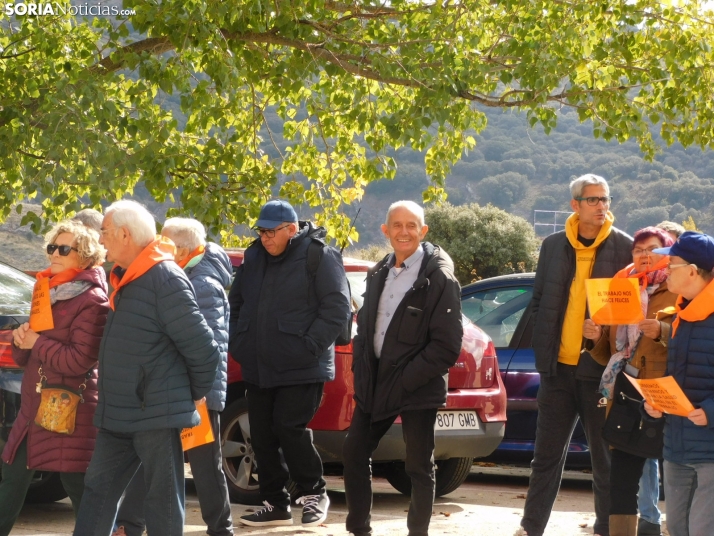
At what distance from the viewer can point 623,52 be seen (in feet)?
38.3

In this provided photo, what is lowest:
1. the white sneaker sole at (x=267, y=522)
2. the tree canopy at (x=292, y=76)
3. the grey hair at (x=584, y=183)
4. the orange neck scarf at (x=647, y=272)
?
the white sneaker sole at (x=267, y=522)

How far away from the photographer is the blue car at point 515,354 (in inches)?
341

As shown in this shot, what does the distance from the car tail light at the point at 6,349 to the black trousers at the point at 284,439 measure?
1513 mm

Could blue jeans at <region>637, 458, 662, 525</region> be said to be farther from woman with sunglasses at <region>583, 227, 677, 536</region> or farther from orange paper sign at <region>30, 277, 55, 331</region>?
orange paper sign at <region>30, 277, 55, 331</region>

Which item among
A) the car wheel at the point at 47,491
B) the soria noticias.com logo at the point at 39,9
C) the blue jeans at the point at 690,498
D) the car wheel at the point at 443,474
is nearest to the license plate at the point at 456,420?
the car wheel at the point at 443,474

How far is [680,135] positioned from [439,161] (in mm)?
3327

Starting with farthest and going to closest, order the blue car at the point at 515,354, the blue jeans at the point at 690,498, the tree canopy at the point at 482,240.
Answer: the tree canopy at the point at 482,240, the blue car at the point at 515,354, the blue jeans at the point at 690,498

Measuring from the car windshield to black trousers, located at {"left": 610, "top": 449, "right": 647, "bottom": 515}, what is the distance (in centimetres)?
338

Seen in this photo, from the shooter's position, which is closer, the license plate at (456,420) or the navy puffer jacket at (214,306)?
the navy puffer jacket at (214,306)

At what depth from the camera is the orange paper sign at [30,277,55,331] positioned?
5102mm

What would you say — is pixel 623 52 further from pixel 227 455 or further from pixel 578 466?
pixel 227 455

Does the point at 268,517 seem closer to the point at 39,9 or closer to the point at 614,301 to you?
the point at 614,301

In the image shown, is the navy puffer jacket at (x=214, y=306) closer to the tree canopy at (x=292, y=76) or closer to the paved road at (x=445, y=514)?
the paved road at (x=445, y=514)

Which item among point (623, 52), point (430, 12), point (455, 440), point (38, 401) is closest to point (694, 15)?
point (623, 52)
